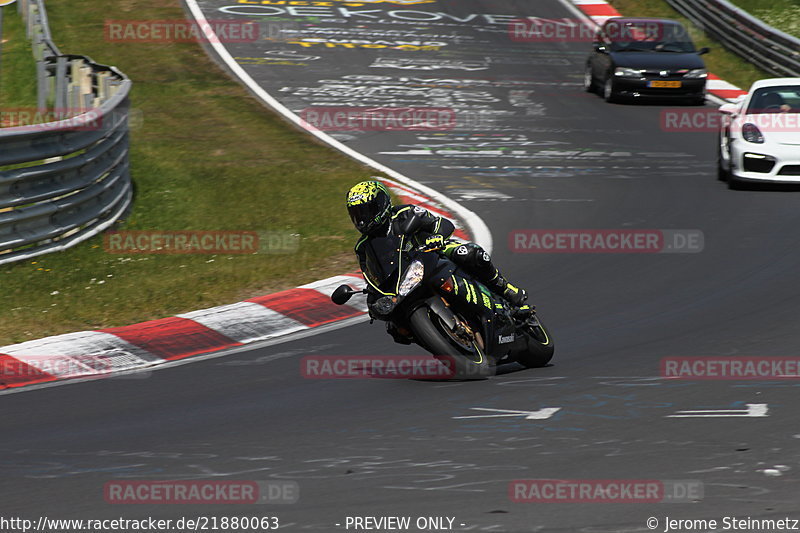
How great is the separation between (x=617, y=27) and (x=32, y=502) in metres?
20.9

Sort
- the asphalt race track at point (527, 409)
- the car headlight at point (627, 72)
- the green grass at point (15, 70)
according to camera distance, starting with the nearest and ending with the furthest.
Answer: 1. the asphalt race track at point (527, 409)
2. the green grass at point (15, 70)
3. the car headlight at point (627, 72)

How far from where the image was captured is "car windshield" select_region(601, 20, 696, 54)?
24.1m

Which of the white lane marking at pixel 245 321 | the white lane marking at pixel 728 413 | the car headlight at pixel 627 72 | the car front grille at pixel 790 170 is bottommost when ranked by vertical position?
the white lane marking at pixel 245 321

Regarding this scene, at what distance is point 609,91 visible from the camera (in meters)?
23.2

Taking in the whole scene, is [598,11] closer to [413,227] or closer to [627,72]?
[627,72]

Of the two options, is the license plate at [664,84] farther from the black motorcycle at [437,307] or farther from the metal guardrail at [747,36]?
the black motorcycle at [437,307]

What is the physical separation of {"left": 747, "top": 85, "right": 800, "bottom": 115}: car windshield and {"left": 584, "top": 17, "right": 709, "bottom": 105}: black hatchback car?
18.6ft

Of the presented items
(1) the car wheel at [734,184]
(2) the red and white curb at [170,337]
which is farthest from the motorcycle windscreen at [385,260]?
(1) the car wheel at [734,184]

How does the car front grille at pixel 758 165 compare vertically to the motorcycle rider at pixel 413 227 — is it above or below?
below

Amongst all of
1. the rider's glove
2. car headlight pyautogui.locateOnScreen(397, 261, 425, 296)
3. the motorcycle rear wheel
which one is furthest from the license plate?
car headlight pyautogui.locateOnScreen(397, 261, 425, 296)

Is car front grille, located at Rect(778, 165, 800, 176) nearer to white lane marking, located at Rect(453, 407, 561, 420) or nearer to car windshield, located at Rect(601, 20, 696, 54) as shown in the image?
car windshield, located at Rect(601, 20, 696, 54)

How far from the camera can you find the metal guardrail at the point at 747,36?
24.9 metres

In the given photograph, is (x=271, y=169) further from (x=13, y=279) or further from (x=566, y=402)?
(x=566, y=402)

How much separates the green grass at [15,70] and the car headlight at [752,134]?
11.2 metres
